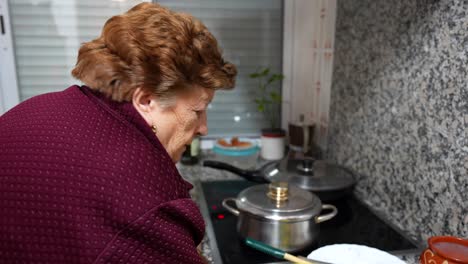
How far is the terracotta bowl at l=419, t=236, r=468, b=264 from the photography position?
683mm

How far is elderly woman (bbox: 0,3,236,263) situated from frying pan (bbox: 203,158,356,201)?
1.78ft

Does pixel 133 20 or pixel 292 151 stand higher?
pixel 133 20

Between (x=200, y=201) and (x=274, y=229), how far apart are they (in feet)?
1.26

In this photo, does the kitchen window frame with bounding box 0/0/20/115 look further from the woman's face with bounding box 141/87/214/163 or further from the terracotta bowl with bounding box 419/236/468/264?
the terracotta bowl with bounding box 419/236/468/264

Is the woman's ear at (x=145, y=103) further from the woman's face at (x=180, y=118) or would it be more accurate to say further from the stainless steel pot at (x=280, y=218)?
the stainless steel pot at (x=280, y=218)

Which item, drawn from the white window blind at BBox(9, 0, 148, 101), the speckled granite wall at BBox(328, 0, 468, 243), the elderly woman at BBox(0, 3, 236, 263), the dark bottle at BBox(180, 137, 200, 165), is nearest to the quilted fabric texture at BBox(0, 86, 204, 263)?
the elderly woman at BBox(0, 3, 236, 263)

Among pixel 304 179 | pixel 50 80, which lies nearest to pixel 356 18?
pixel 304 179

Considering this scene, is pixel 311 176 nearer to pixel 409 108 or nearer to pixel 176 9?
pixel 409 108

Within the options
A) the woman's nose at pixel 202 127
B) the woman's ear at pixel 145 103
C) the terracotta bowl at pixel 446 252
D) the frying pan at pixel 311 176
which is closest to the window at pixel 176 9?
the frying pan at pixel 311 176

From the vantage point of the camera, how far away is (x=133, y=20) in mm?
718

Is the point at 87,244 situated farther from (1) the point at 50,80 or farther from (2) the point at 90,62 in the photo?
(1) the point at 50,80

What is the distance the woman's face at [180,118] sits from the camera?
2.46 feet

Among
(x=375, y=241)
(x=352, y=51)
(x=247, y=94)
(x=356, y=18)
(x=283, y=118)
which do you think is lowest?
(x=375, y=241)

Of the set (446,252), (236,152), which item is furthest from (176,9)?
(446,252)
